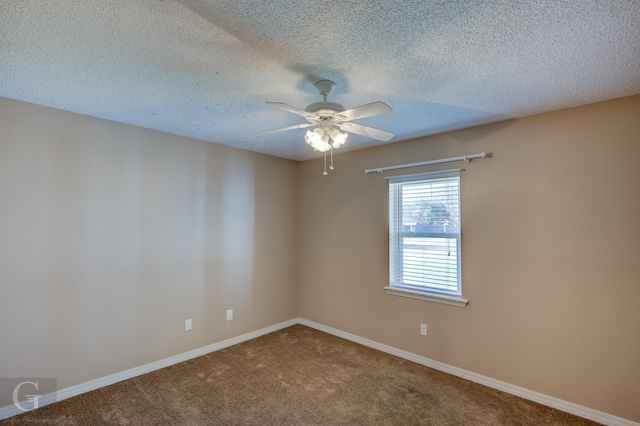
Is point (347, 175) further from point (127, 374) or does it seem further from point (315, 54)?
point (127, 374)

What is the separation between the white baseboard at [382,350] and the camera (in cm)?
233

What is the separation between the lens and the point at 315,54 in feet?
5.72

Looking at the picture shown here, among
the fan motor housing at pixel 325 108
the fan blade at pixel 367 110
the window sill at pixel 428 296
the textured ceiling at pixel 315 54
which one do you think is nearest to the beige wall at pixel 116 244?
the textured ceiling at pixel 315 54

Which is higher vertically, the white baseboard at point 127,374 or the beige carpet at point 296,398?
the white baseboard at point 127,374

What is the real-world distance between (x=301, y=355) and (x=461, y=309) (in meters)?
1.77

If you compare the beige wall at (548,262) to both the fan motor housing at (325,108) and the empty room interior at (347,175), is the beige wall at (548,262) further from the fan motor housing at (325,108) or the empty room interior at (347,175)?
the fan motor housing at (325,108)

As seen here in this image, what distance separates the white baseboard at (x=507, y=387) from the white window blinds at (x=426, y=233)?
0.72m

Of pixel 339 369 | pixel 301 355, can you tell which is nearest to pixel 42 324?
pixel 301 355

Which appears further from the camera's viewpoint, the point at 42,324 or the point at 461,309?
the point at 461,309

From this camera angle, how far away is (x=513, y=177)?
108 inches

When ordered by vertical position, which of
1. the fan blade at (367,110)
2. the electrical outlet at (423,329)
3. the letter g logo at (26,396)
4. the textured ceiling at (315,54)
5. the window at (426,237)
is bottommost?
the letter g logo at (26,396)

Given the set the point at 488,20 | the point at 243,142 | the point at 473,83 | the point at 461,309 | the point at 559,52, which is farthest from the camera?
the point at 243,142

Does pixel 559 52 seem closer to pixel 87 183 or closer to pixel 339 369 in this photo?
pixel 339 369

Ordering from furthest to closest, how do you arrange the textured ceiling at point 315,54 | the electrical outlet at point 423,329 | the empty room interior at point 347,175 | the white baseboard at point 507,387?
the electrical outlet at point 423,329 < the white baseboard at point 507,387 < the empty room interior at point 347,175 < the textured ceiling at point 315,54
